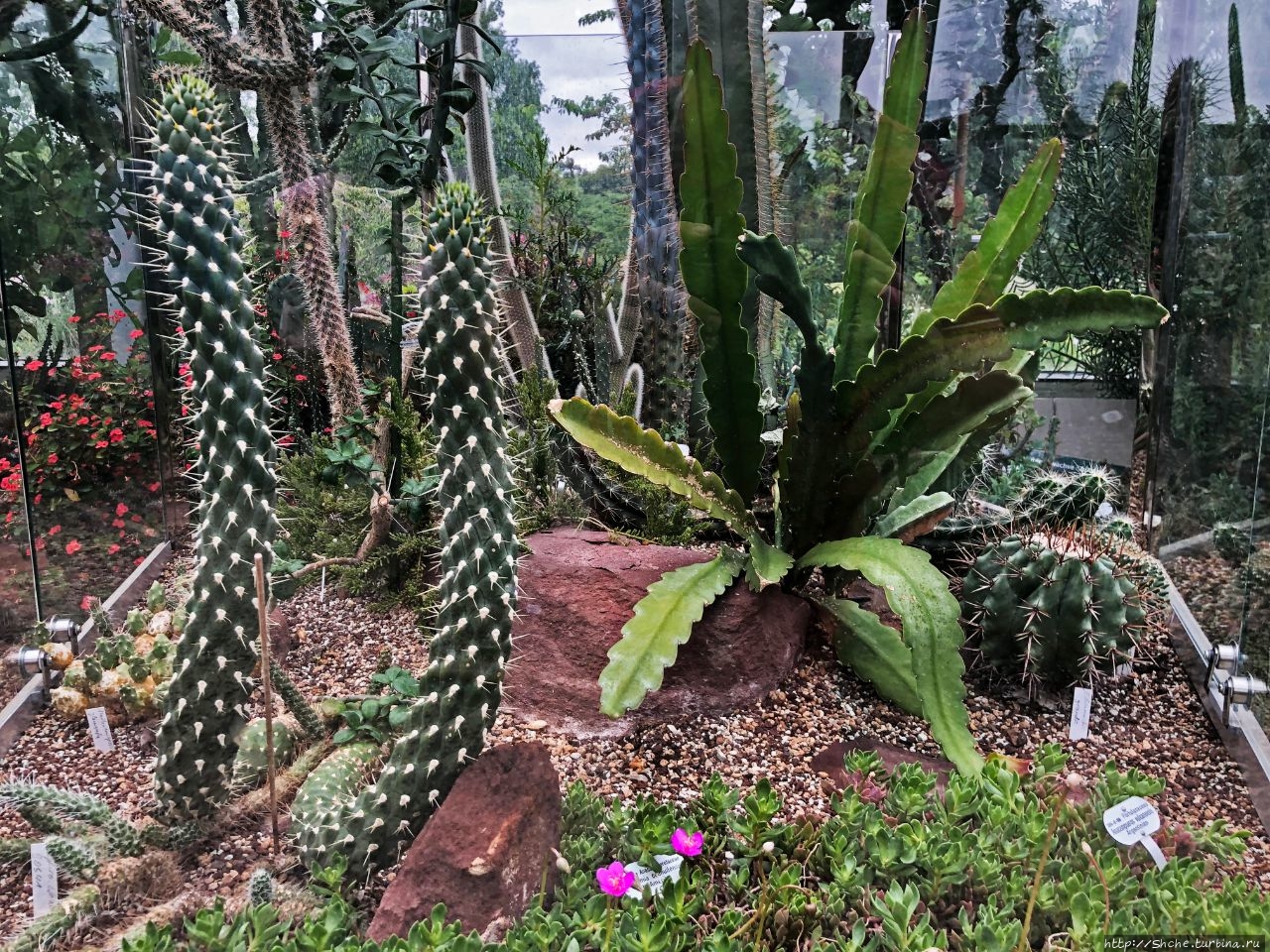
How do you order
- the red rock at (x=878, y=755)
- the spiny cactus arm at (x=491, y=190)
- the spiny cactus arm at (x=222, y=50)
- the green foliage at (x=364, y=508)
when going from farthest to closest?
1. the spiny cactus arm at (x=491, y=190)
2. the green foliage at (x=364, y=508)
3. the spiny cactus arm at (x=222, y=50)
4. the red rock at (x=878, y=755)

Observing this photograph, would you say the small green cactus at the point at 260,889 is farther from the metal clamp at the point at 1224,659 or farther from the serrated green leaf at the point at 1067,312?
the metal clamp at the point at 1224,659

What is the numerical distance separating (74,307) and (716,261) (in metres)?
1.78

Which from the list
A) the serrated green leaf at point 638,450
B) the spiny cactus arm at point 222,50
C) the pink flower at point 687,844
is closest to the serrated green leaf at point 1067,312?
the serrated green leaf at point 638,450

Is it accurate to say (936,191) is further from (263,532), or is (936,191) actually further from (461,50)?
(263,532)

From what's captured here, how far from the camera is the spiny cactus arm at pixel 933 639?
1651mm

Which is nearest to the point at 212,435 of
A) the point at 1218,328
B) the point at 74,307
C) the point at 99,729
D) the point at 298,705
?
the point at 298,705

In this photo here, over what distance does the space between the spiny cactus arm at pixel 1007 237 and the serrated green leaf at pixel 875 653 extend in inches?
31.0

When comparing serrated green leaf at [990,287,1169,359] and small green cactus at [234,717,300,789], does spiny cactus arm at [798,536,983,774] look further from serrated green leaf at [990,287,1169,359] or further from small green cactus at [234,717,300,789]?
small green cactus at [234,717,300,789]

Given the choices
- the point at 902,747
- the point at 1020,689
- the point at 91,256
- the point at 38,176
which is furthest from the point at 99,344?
the point at 1020,689

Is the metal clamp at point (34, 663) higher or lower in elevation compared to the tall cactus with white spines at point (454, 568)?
lower

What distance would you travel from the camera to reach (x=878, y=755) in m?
1.73

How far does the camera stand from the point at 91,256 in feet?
7.63

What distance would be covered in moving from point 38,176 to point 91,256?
0.25 meters

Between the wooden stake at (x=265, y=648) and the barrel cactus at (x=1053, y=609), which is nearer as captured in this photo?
the wooden stake at (x=265, y=648)
